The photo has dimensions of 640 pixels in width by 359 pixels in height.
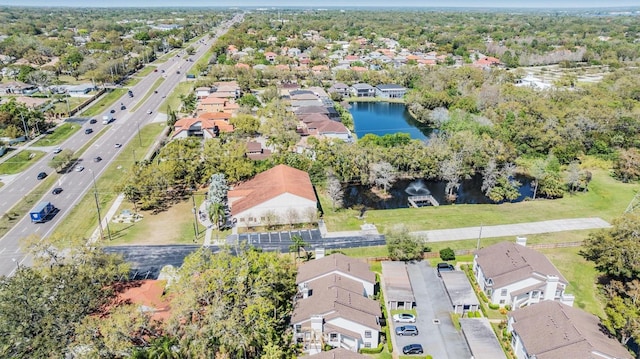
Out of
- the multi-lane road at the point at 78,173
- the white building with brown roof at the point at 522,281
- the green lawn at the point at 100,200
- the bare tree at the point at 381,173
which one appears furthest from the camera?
the bare tree at the point at 381,173

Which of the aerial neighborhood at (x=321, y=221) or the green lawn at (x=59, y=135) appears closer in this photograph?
the aerial neighborhood at (x=321, y=221)

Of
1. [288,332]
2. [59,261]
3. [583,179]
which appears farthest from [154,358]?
[583,179]

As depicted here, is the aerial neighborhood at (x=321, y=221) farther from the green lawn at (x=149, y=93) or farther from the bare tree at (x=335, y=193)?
the green lawn at (x=149, y=93)

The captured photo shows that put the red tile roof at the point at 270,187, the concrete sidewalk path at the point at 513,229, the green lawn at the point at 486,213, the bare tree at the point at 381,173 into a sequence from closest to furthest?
the concrete sidewalk path at the point at 513,229 < the red tile roof at the point at 270,187 < the green lawn at the point at 486,213 < the bare tree at the point at 381,173

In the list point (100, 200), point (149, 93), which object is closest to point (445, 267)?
point (100, 200)

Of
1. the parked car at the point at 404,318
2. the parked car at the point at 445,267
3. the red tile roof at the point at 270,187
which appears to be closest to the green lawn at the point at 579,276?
the parked car at the point at 445,267

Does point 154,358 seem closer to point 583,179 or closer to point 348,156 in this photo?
point 348,156
